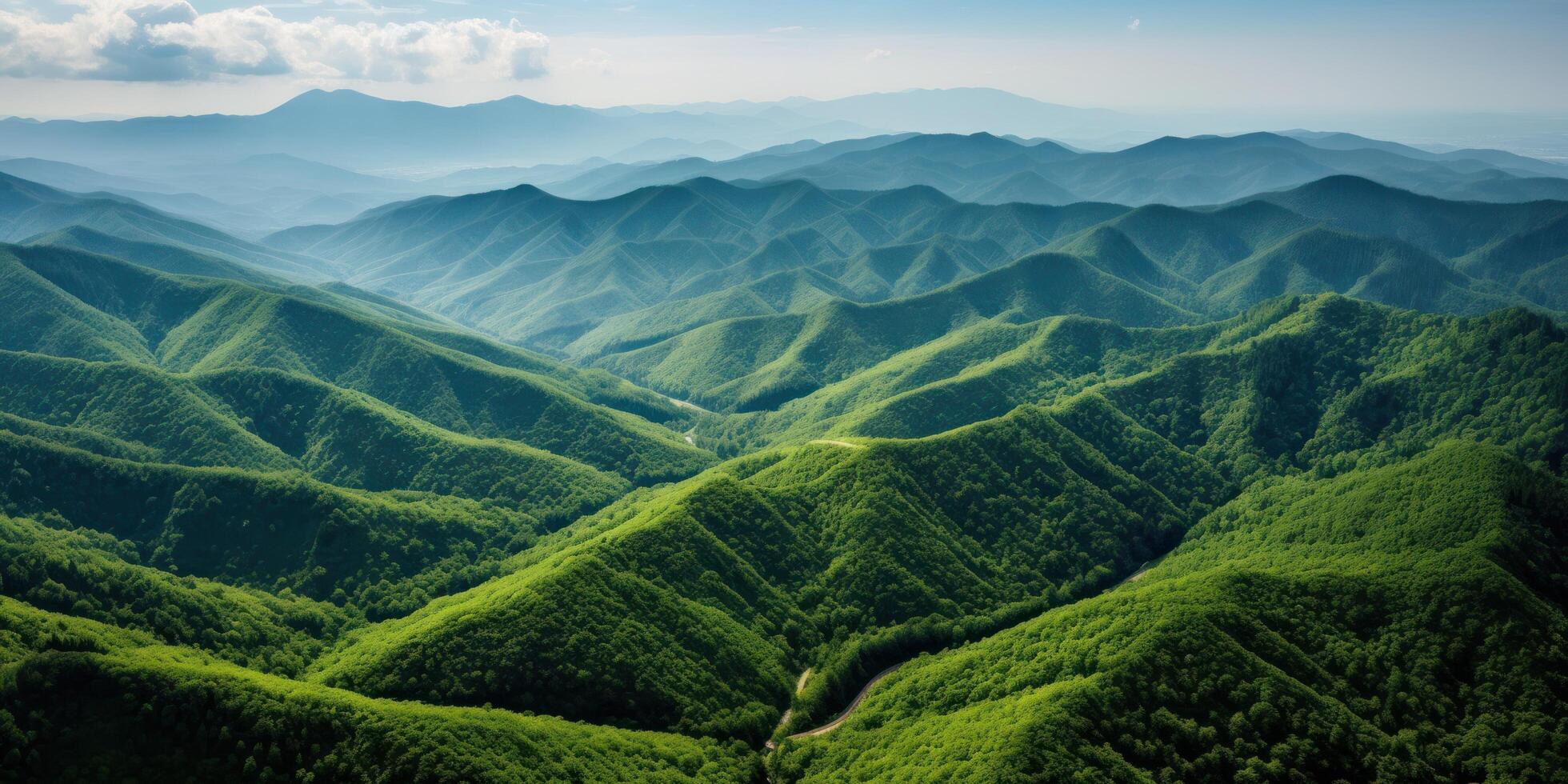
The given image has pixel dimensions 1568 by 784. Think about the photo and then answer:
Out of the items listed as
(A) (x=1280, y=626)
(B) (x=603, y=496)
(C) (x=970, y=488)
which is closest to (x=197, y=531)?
(B) (x=603, y=496)

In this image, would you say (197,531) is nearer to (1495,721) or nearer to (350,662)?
(350,662)

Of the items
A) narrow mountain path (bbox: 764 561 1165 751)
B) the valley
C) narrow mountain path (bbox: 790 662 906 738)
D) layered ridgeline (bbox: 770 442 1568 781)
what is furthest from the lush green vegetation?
layered ridgeline (bbox: 770 442 1568 781)

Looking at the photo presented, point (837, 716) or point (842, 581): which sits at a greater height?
point (842, 581)

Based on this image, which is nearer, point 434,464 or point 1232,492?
point 1232,492

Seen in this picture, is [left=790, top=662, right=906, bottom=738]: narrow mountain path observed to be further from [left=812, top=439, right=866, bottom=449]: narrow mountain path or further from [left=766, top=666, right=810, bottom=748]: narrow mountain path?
[left=812, top=439, right=866, bottom=449]: narrow mountain path

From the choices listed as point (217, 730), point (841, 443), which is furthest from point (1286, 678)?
point (217, 730)

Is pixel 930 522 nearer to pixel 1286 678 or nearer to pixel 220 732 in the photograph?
pixel 1286 678
